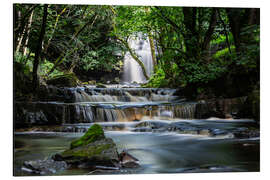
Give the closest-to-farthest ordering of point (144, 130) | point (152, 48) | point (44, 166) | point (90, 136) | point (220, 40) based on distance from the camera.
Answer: point (44, 166)
point (90, 136)
point (144, 130)
point (220, 40)
point (152, 48)

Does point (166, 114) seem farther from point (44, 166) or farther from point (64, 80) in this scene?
point (44, 166)

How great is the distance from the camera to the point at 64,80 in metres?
4.07

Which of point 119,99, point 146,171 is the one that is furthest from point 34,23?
point 146,171

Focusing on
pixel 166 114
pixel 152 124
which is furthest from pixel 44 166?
pixel 166 114

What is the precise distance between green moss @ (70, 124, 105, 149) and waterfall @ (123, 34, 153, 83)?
1691mm

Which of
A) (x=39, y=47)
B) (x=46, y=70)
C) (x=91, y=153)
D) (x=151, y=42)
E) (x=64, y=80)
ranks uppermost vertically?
(x=151, y=42)

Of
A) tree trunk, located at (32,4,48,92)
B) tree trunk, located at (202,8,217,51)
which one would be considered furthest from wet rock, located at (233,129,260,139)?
tree trunk, located at (32,4,48,92)

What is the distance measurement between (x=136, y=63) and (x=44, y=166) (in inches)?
112

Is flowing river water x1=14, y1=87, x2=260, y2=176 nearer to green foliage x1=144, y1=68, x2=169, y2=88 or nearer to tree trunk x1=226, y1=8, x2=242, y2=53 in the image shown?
green foliage x1=144, y1=68, x2=169, y2=88

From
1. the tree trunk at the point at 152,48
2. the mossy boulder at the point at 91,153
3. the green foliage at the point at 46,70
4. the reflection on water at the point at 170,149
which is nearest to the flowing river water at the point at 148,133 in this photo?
the reflection on water at the point at 170,149

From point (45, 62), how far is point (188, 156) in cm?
244

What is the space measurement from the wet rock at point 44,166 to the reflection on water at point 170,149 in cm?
7

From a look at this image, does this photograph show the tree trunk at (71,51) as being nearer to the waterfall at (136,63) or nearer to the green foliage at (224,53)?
the waterfall at (136,63)
